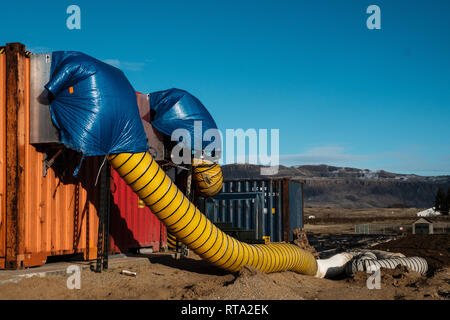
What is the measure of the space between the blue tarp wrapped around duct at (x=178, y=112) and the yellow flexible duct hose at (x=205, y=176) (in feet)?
2.97

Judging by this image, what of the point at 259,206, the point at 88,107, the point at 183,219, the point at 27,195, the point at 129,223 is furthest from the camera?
the point at 259,206

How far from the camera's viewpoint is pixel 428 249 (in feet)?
65.3

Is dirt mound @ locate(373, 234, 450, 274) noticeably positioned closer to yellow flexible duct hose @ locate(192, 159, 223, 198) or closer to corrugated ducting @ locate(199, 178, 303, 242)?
corrugated ducting @ locate(199, 178, 303, 242)

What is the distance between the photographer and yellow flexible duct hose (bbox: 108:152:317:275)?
9961mm

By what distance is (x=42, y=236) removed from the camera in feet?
34.5

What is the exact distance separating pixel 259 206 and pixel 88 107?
1146 centimetres

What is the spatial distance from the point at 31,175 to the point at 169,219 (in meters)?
3.14

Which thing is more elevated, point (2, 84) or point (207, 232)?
point (2, 84)

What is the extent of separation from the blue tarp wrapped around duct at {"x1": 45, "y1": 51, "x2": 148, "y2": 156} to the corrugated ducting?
33.8 ft

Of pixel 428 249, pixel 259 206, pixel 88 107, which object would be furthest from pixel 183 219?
pixel 428 249

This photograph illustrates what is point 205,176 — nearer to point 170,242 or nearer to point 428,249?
point 170,242

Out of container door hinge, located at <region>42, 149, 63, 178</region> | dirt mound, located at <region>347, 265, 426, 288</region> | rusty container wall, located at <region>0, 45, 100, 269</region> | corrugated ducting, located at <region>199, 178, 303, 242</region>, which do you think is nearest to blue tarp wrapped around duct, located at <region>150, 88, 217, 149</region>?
rusty container wall, located at <region>0, 45, 100, 269</region>
